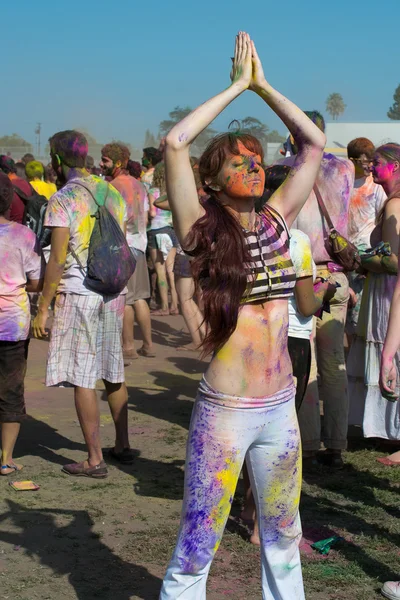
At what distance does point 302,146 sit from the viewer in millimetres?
3215

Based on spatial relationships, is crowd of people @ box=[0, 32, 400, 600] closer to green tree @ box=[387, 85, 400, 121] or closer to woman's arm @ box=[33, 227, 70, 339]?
woman's arm @ box=[33, 227, 70, 339]

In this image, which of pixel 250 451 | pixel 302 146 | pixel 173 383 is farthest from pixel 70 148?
pixel 173 383

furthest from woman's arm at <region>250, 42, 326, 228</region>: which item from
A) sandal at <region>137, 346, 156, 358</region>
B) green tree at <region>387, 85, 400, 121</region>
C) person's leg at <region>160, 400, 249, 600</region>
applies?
green tree at <region>387, 85, 400, 121</region>

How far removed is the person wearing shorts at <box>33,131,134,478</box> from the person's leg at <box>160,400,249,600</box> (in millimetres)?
2508

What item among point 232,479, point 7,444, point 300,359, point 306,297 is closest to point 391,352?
point 306,297

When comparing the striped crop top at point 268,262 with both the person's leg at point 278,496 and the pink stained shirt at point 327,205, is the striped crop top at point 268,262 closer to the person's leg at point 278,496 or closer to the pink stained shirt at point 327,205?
the person's leg at point 278,496

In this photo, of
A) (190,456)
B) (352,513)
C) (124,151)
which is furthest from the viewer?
(124,151)

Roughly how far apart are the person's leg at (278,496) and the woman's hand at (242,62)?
3.65 ft

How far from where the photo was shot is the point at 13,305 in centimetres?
543

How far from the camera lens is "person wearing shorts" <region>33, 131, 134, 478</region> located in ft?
17.5

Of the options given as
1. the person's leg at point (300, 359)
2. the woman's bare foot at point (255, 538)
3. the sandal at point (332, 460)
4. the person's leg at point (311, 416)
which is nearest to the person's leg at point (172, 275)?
the sandal at point (332, 460)

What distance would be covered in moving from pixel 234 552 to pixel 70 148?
2.63 meters

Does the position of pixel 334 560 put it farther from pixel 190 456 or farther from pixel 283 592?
pixel 190 456

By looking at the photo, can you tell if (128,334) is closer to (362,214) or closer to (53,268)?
(362,214)
